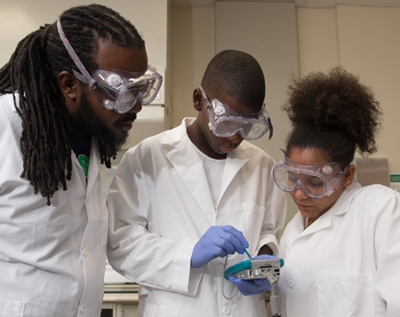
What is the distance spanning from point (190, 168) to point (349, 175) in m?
0.52

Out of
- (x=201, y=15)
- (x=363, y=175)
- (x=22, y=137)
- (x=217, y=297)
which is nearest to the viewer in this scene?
(x=22, y=137)

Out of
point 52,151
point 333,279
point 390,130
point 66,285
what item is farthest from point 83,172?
point 390,130

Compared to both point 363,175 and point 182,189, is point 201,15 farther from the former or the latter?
point 182,189

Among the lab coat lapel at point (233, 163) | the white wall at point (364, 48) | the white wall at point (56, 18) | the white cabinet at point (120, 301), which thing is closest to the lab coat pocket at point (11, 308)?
the lab coat lapel at point (233, 163)

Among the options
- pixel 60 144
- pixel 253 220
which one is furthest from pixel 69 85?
pixel 253 220

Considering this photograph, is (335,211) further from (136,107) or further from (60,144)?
(60,144)

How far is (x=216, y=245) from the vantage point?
42.7 inches

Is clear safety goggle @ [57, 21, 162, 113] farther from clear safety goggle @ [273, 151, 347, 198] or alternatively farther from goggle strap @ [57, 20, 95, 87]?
clear safety goggle @ [273, 151, 347, 198]

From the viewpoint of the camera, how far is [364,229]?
110 centimetres

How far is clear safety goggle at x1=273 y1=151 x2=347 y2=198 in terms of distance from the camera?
3.85ft

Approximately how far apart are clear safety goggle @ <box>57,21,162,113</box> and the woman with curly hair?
52cm

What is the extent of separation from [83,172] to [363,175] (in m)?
2.40

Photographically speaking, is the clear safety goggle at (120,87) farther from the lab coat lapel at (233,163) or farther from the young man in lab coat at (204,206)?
the lab coat lapel at (233,163)

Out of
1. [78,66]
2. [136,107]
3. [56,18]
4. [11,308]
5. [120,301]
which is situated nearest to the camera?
[11,308]
